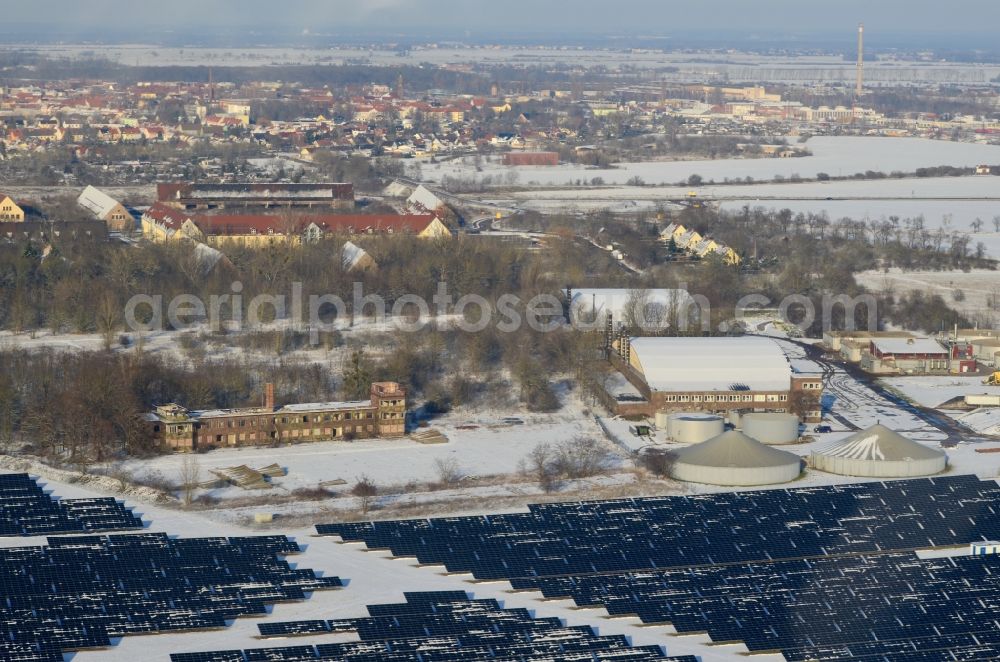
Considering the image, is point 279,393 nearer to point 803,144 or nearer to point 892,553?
point 892,553

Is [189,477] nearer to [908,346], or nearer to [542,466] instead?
[542,466]

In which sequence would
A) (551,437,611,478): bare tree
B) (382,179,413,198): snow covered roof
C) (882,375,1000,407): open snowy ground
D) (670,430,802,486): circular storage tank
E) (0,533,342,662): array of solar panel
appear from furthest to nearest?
(382,179,413,198): snow covered roof < (882,375,1000,407): open snowy ground < (551,437,611,478): bare tree < (670,430,802,486): circular storage tank < (0,533,342,662): array of solar panel

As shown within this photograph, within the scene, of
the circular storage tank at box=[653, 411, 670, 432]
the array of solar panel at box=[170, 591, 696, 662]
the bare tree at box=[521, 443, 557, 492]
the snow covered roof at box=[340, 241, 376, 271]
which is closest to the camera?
the array of solar panel at box=[170, 591, 696, 662]

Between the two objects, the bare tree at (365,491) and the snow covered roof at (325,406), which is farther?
the snow covered roof at (325,406)

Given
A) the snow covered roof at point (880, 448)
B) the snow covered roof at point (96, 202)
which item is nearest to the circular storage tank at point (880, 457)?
the snow covered roof at point (880, 448)

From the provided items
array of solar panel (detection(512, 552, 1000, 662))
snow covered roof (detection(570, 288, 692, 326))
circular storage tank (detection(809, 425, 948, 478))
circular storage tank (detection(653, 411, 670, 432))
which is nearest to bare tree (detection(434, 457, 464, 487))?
circular storage tank (detection(653, 411, 670, 432))

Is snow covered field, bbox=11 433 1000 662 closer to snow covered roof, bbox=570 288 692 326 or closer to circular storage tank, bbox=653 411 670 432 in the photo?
circular storage tank, bbox=653 411 670 432

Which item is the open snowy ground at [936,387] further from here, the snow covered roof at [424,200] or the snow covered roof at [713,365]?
the snow covered roof at [424,200]
